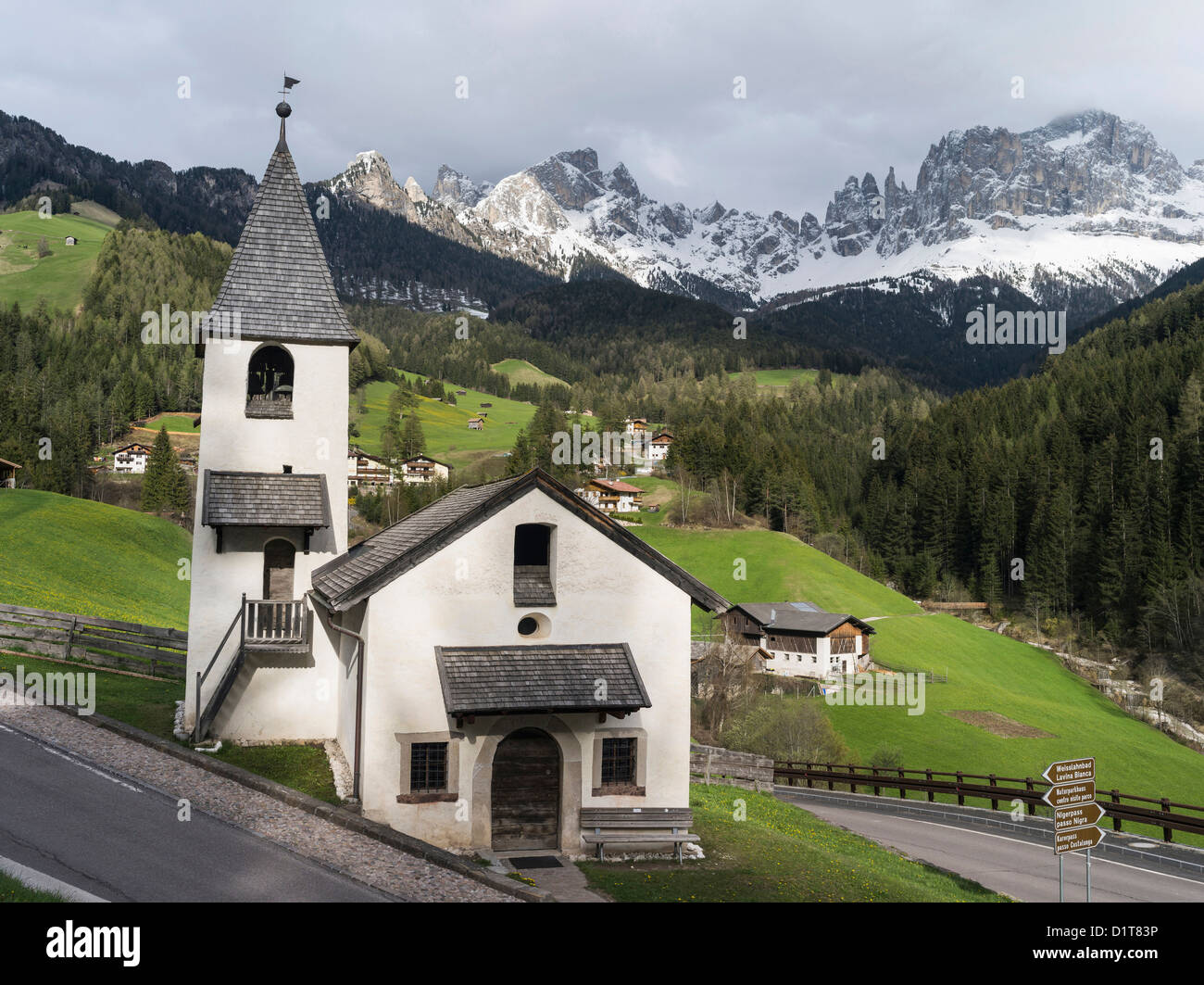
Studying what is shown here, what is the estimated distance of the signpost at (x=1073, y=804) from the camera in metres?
14.5

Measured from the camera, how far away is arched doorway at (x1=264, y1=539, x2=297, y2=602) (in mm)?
24031

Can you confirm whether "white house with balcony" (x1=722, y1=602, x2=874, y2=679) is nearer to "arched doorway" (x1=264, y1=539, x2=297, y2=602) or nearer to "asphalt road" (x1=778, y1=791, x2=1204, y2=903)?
"asphalt road" (x1=778, y1=791, x2=1204, y2=903)

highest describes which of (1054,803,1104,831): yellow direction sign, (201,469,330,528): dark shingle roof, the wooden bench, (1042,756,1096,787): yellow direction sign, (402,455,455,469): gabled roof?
(402,455,455,469): gabled roof

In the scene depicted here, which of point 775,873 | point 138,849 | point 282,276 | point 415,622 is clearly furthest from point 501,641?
point 282,276

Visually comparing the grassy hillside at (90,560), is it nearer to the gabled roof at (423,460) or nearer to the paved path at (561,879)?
the paved path at (561,879)

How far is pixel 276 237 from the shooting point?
84.5 feet

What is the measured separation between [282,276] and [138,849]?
15706 mm

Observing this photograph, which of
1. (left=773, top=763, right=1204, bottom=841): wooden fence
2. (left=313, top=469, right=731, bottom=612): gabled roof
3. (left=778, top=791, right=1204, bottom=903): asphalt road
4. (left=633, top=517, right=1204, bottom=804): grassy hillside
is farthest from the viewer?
(left=633, top=517, right=1204, bottom=804): grassy hillside

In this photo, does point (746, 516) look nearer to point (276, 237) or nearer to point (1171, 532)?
point (1171, 532)

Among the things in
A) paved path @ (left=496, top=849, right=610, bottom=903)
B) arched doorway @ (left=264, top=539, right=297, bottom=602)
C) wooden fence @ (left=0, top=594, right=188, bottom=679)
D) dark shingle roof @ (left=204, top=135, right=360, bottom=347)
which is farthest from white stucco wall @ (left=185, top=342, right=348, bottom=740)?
wooden fence @ (left=0, top=594, right=188, bottom=679)

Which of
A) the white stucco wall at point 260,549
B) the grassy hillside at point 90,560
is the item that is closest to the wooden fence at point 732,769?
the white stucco wall at point 260,549

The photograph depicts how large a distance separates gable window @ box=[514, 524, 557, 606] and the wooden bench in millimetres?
4591

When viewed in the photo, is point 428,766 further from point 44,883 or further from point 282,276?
point 282,276

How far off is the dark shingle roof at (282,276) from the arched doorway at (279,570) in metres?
5.36
